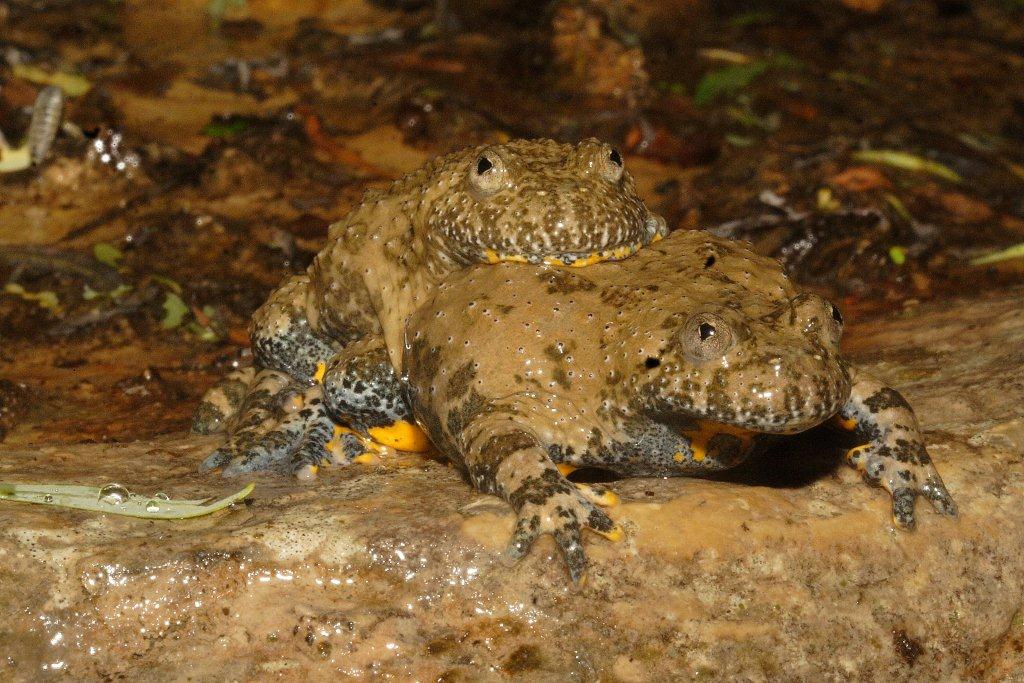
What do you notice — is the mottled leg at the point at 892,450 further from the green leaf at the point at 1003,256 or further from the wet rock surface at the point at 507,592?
the green leaf at the point at 1003,256

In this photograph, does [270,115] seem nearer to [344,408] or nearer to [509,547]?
[344,408]

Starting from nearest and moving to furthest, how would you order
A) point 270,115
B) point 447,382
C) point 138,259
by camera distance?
point 447,382 → point 138,259 → point 270,115

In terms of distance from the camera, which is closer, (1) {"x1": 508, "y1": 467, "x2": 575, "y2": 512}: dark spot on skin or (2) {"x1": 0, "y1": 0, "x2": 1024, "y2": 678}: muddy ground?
(1) {"x1": 508, "y1": 467, "x2": 575, "y2": 512}: dark spot on skin

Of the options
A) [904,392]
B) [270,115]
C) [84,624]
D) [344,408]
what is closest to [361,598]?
[84,624]

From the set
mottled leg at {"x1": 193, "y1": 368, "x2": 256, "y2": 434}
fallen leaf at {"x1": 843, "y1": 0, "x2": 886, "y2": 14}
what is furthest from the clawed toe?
fallen leaf at {"x1": 843, "y1": 0, "x2": 886, "y2": 14}

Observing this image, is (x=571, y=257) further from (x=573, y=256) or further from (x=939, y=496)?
(x=939, y=496)

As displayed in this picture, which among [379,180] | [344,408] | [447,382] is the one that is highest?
[447,382]

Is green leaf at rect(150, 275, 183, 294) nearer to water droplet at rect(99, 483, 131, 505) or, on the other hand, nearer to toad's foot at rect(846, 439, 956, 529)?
water droplet at rect(99, 483, 131, 505)
